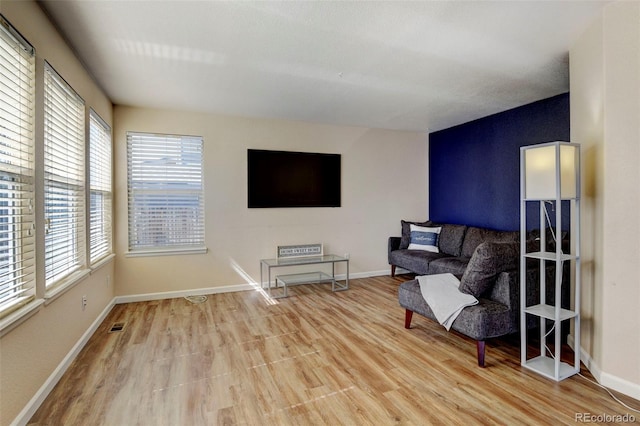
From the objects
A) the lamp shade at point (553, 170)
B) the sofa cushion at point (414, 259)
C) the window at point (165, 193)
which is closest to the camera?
the lamp shade at point (553, 170)

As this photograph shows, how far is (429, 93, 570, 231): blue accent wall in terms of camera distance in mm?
3922

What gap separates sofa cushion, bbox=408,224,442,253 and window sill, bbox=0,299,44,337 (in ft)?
14.8

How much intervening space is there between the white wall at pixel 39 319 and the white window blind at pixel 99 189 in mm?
476

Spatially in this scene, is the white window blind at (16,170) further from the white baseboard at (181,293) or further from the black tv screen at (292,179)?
the black tv screen at (292,179)

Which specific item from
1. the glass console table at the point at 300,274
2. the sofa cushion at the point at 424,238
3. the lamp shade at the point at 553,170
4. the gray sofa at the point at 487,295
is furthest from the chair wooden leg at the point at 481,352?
the sofa cushion at the point at 424,238

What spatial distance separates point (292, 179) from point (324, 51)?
7.99 feet

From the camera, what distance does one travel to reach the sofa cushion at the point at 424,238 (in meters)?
5.03

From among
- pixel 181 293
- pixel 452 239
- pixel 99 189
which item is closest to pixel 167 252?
pixel 181 293

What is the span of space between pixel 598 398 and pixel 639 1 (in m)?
2.45

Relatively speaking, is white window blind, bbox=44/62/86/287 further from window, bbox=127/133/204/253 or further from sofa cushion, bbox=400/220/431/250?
sofa cushion, bbox=400/220/431/250

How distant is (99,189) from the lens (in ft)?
11.3

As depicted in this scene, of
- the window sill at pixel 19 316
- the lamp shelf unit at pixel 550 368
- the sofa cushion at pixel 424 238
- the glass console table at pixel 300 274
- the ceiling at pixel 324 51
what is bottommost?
the lamp shelf unit at pixel 550 368

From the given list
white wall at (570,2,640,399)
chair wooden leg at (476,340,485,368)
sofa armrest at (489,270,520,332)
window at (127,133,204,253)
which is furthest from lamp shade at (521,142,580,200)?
window at (127,133,204,253)

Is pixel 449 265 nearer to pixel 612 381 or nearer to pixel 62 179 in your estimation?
pixel 612 381
